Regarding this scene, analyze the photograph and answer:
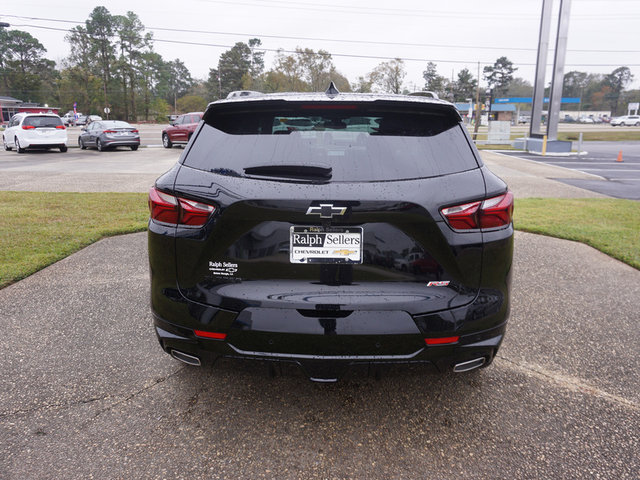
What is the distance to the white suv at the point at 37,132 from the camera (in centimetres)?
2252

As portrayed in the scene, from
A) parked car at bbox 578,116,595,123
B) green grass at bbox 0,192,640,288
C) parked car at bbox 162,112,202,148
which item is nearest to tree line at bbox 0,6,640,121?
parked car at bbox 578,116,595,123

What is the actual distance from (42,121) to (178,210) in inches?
962

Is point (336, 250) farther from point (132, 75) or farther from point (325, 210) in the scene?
point (132, 75)

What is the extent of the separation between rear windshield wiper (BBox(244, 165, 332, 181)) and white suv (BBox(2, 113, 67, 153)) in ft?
80.2

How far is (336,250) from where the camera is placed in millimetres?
2244

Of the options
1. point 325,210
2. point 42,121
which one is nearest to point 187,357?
point 325,210

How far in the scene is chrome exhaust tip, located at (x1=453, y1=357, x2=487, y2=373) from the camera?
7.96 feet

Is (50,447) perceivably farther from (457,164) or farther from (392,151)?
(457,164)

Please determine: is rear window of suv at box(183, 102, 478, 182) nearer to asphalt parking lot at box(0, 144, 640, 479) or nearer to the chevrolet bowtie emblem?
the chevrolet bowtie emblem

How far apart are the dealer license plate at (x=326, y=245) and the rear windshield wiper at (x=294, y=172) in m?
0.25

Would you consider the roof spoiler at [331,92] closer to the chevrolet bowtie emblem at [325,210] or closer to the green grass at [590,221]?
the chevrolet bowtie emblem at [325,210]

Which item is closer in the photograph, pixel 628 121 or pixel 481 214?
pixel 481 214

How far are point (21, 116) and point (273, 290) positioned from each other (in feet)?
84.3

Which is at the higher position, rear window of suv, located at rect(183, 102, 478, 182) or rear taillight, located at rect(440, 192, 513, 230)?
rear window of suv, located at rect(183, 102, 478, 182)
